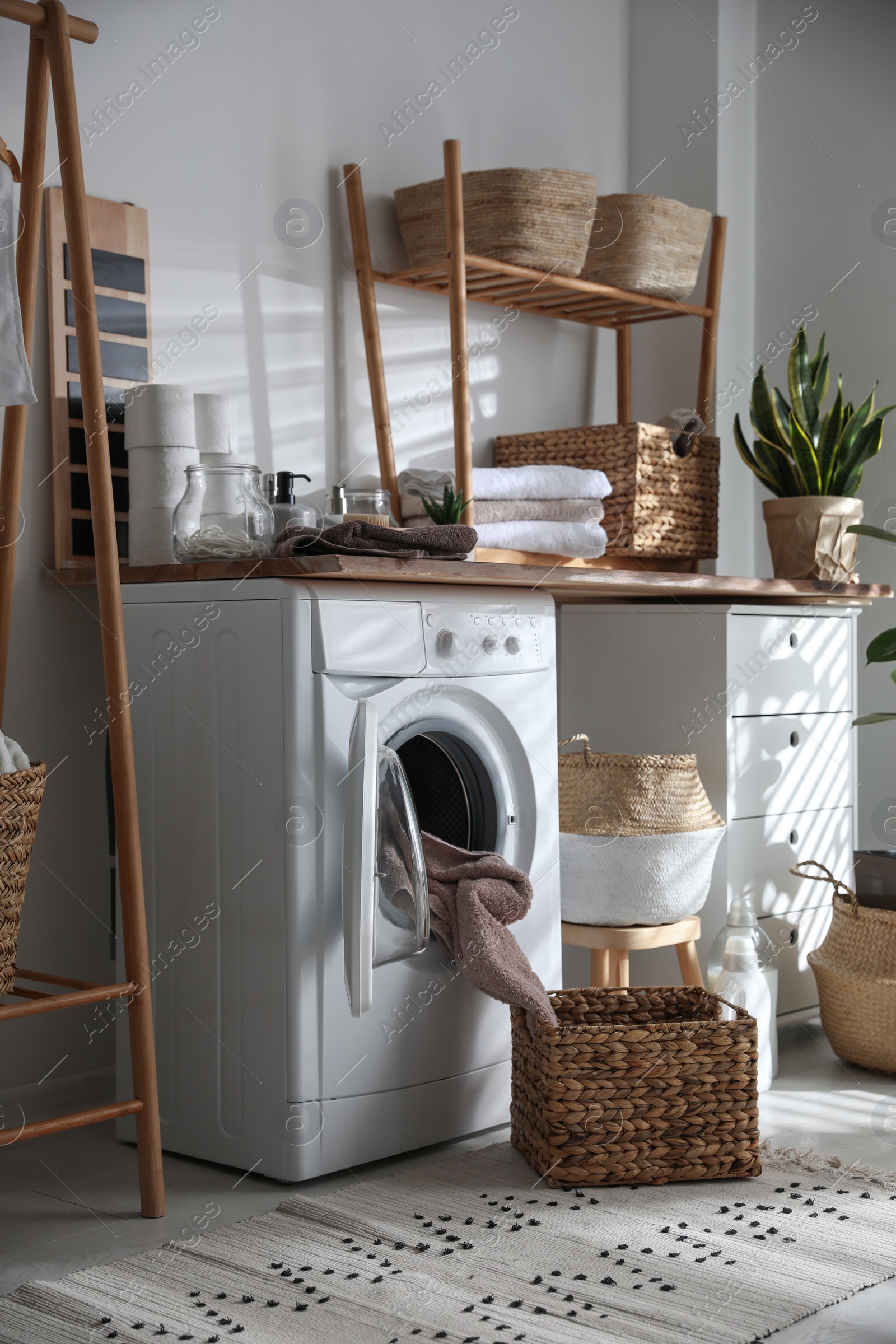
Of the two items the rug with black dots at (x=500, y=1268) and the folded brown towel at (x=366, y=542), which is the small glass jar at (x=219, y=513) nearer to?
the folded brown towel at (x=366, y=542)

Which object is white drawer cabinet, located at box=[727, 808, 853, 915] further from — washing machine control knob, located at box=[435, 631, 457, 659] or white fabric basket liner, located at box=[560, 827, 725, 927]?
washing machine control knob, located at box=[435, 631, 457, 659]

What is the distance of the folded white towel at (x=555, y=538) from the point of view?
9.10 feet

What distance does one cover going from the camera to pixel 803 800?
2.84 m

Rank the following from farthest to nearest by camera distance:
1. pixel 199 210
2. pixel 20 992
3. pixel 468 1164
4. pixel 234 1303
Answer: pixel 199 210 < pixel 468 1164 < pixel 20 992 < pixel 234 1303

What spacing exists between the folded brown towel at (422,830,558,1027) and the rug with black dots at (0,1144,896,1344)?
0.27m

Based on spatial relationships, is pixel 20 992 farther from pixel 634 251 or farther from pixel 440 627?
pixel 634 251

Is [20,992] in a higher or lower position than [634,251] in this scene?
lower

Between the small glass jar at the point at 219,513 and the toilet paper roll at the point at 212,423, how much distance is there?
0.14 metres

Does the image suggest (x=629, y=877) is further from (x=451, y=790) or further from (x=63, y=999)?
(x=63, y=999)

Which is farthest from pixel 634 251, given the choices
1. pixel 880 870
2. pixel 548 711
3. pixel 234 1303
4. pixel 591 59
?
pixel 234 1303

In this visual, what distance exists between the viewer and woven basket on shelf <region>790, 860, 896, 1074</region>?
2.51m

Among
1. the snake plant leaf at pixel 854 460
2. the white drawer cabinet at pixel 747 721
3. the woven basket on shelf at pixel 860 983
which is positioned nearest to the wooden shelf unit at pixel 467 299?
the white drawer cabinet at pixel 747 721

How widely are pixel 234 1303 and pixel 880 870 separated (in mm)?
1594

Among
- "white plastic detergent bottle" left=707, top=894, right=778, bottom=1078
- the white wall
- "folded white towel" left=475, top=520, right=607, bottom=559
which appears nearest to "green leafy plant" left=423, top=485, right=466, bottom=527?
"folded white towel" left=475, top=520, right=607, bottom=559
